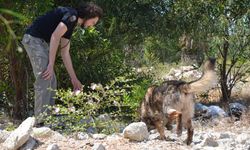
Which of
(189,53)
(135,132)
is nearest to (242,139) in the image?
(135,132)

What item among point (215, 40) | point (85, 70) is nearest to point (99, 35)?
point (85, 70)

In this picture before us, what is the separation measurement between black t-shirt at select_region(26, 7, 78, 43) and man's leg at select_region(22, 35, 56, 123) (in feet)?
0.31

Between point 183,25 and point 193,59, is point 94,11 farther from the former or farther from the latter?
point 193,59

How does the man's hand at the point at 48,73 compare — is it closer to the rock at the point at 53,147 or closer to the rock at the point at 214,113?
the rock at the point at 53,147

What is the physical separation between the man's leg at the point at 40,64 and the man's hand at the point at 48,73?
0.10m

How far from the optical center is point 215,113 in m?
9.38

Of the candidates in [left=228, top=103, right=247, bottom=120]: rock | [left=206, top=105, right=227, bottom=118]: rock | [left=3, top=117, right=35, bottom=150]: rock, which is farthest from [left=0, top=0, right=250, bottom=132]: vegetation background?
[left=3, top=117, right=35, bottom=150]: rock

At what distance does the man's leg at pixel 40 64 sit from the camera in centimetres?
598

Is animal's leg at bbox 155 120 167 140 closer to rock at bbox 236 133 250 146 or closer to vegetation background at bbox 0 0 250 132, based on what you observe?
rock at bbox 236 133 250 146

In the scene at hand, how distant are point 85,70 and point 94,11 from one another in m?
4.27

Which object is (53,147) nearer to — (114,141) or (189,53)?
(114,141)

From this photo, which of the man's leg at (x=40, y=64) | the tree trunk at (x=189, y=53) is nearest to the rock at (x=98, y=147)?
the man's leg at (x=40, y=64)

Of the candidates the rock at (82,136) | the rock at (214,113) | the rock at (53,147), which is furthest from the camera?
the rock at (214,113)

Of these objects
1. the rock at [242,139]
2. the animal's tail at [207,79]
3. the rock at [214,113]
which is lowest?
the rock at [214,113]
